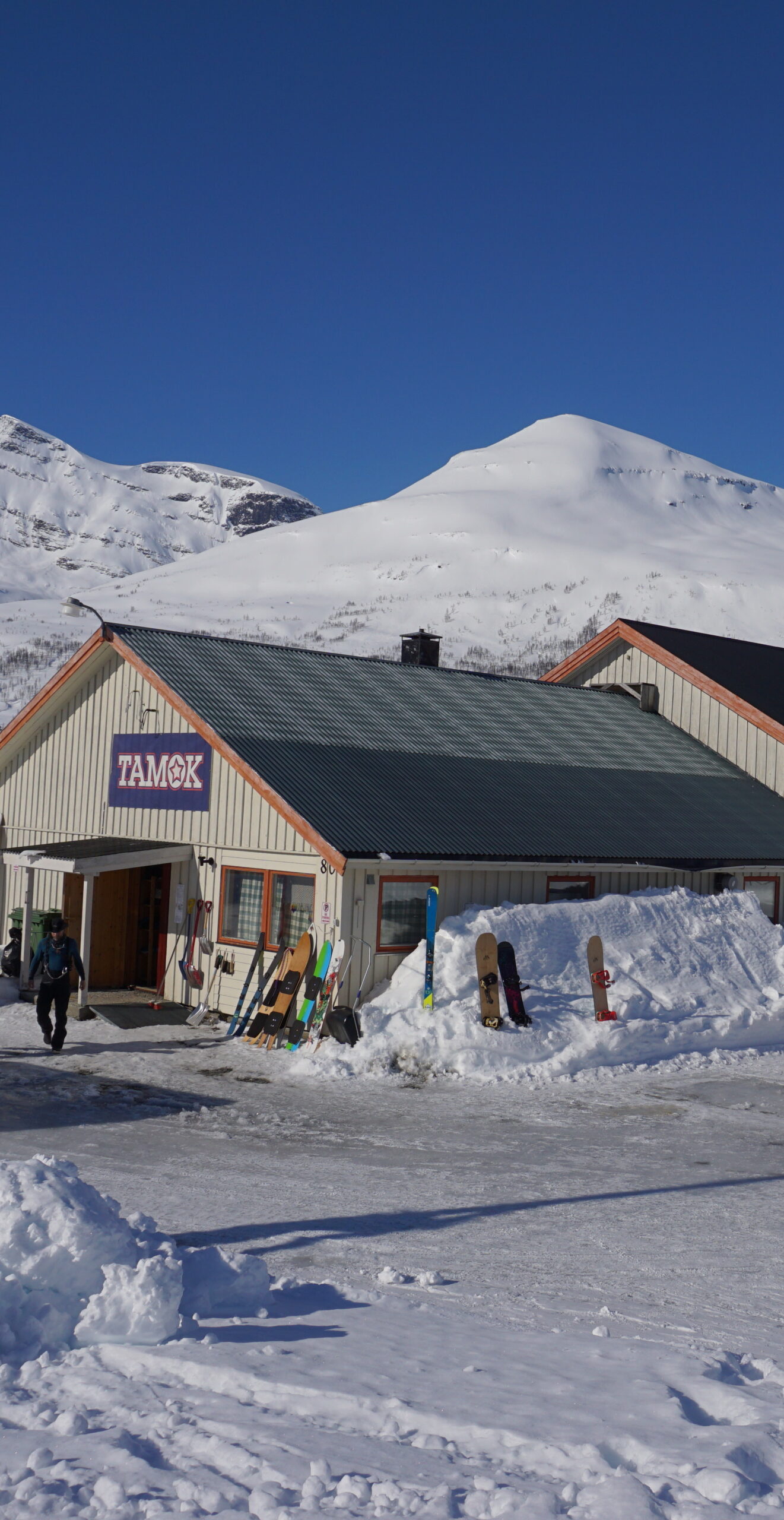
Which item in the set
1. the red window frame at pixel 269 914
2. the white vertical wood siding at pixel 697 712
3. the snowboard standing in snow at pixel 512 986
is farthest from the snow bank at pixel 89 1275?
the white vertical wood siding at pixel 697 712

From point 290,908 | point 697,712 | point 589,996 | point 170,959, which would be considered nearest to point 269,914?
point 290,908

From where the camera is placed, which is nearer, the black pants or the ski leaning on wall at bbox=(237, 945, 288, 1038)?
the black pants

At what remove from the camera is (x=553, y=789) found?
22.1 metres

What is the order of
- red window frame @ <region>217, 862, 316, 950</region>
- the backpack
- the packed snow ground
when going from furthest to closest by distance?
the backpack, red window frame @ <region>217, 862, 316, 950</region>, the packed snow ground

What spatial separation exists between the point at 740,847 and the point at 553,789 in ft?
11.1

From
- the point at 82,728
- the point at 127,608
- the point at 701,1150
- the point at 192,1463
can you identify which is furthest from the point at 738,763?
the point at 127,608

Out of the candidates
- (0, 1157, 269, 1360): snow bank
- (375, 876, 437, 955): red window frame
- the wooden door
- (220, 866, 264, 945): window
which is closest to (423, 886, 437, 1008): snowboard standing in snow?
(375, 876, 437, 955): red window frame

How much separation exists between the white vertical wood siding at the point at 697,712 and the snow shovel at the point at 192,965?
1241 cm

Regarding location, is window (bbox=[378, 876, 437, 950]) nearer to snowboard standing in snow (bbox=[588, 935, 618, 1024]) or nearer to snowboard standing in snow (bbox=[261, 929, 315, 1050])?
snowboard standing in snow (bbox=[261, 929, 315, 1050])

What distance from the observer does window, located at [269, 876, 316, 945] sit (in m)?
18.2

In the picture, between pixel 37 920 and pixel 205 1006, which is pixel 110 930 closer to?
pixel 37 920

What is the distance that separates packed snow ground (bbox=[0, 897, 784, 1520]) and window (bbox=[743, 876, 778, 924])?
7.84 meters

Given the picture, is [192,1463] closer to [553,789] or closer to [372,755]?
[372,755]

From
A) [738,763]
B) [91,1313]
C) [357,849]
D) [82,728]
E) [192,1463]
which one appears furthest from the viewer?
[738,763]
